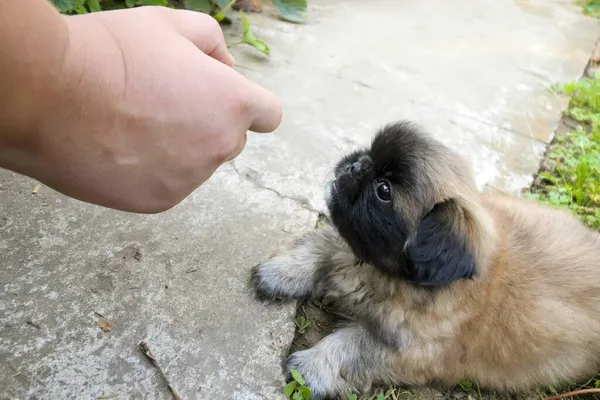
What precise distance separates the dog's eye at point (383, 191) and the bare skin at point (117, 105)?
62cm

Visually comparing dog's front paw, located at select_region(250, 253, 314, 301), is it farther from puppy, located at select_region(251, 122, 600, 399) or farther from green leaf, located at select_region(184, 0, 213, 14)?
green leaf, located at select_region(184, 0, 213, 14)

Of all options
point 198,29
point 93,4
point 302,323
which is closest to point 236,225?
point 302,323

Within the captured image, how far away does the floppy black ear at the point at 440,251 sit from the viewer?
1771 millimetres

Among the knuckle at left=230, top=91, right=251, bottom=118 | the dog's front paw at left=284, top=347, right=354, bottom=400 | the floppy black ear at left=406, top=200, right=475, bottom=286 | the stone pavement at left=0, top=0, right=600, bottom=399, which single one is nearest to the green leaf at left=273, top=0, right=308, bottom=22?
the stone pavement at left=0, top=0, right=600, bottom=399

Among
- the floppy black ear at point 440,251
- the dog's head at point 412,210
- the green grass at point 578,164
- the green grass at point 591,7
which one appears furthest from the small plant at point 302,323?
the green grass at point 591,7

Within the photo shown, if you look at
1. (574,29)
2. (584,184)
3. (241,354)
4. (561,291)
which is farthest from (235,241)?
(574,29)

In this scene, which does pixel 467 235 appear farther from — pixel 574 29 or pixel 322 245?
pixel 574 29

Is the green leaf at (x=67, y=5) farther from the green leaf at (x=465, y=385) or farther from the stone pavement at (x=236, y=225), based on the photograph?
the green leaf at (x=465, y=385)

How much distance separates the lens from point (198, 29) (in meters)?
1.48

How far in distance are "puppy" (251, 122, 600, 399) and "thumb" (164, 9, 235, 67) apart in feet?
2.35

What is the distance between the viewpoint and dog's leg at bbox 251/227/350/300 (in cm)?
223

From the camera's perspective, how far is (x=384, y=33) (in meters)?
4.70

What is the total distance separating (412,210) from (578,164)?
203 centimetres

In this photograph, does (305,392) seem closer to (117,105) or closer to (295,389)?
(295,389)
